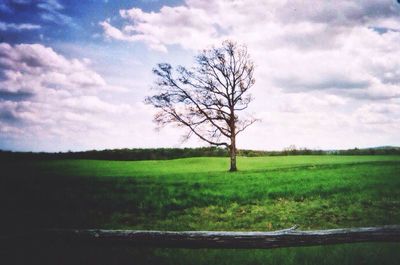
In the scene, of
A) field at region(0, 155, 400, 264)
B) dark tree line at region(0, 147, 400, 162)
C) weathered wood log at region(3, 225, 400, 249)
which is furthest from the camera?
dark tree line at region(0, 147, 400, 162)

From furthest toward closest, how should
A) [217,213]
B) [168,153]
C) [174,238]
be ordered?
[168,153], [217,213], [174,238]

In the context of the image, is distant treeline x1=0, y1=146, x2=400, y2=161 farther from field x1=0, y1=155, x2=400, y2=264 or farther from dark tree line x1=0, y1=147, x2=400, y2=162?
field x1=0, y1=155, x2=400, y2=264

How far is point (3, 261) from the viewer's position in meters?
5.85

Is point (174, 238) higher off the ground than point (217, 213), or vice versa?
point (174, 238)

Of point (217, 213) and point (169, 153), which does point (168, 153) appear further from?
point (217, 213)

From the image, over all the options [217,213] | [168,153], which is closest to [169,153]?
[168,153]

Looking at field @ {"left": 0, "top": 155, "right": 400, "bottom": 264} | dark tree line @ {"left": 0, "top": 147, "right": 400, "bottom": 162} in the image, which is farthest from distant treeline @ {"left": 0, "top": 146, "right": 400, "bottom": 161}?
field @ {"left": 0, "top": 155, "right": 400, "bottom": 264}

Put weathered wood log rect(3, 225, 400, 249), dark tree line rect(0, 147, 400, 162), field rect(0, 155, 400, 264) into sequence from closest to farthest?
weathered wood log rect(3, 225, 400, 249) → field rect(0, 155, 400, 264) → dark tree line rect(0, 147, 400, 162)

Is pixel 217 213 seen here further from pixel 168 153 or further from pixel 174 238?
pixel 168 153

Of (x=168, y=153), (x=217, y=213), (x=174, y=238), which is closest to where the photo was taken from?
(x=174, y=238)

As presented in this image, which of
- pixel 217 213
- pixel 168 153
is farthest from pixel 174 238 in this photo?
pixel 168 153

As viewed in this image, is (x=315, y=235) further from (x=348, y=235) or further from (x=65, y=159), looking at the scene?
(x=65, y=159)

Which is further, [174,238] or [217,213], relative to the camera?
[217,213]

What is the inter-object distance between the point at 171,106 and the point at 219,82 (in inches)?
211
